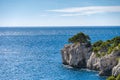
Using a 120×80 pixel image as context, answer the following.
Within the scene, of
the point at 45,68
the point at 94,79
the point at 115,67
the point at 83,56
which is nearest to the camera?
the point at 115,67

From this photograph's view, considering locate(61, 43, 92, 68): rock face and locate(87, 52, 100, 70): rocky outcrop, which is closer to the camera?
locate(87, 52, 100, 70): rocky outcrop

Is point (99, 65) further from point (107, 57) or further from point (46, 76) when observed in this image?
point (46, 76)

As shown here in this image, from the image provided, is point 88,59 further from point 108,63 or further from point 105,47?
point 108,63

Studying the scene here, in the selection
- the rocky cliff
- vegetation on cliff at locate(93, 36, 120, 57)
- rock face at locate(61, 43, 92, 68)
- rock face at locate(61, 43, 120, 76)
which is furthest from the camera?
rock face at locate(61, 43, 92, 68)

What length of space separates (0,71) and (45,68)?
39.9 feet

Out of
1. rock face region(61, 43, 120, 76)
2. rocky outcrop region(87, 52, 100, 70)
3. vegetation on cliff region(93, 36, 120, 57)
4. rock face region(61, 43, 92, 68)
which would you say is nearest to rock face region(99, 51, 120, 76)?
rock face region(61, 43, 120, 76)

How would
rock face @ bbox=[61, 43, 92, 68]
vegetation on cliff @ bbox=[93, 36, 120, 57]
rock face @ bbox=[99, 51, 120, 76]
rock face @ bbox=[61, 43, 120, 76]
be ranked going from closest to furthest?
rock face @ bbox=[99, 51, 120, 76] → rock face @ bbox=[61, 43, 120, 76] → vegetation on cliff @ bbox=[93, 36, 120, 57] → rock face @ bbox=[61, 43, 92, 68]

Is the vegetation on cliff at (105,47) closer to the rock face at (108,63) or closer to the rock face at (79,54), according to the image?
the rock face at (79,54)

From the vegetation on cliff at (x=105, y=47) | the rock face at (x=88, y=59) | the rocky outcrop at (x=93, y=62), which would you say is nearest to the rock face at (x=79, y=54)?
the rock face at (x=88, y=59)

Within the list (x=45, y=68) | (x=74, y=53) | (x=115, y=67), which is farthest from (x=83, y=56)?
(x=115, y=67)

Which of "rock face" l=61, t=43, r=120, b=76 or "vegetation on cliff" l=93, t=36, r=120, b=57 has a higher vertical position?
"vegetation on cliff" l=93, t=36, r=120, b=57

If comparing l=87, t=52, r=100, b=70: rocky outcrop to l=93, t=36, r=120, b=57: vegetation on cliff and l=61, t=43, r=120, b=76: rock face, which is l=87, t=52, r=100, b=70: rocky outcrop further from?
l=93, t=36, r=120, b=57: vegetation on cliff

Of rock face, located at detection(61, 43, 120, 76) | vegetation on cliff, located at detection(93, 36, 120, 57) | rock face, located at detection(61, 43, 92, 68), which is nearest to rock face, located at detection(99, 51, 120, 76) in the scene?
rock face, located at detection(61, 43, 120, 76)

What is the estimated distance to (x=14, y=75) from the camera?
281ft
